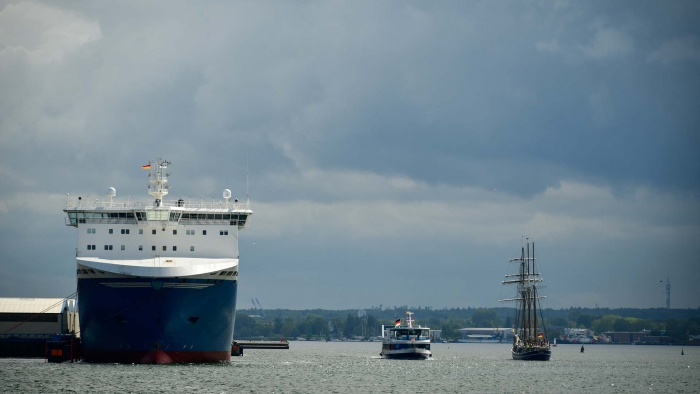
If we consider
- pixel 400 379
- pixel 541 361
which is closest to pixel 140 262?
pixel 400 379

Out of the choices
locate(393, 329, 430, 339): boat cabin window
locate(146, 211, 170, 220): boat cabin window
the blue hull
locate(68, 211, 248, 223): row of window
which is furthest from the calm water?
locate(393, 329, 430, 339): boat cabin window

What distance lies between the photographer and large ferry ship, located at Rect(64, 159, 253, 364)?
70.9m

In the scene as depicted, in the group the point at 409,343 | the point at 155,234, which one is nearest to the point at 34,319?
the point at 155,234

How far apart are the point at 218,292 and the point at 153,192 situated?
35.1 ft

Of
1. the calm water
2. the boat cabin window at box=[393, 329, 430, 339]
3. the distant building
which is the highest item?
the distant building

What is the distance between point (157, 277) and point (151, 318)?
9.29 ft

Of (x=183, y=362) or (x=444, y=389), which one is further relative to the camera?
(x=183, y=362)

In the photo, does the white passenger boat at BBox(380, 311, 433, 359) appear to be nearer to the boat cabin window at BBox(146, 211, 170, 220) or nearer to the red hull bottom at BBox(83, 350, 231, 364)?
the red hull bottom at BBox(83, 350, 231, 364)

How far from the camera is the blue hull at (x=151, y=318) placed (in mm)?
A: 70688

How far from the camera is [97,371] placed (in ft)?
226

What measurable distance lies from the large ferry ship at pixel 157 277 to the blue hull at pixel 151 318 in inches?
2.6

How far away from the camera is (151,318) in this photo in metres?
70.7

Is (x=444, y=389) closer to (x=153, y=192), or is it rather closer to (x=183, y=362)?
(x=183, y=362)

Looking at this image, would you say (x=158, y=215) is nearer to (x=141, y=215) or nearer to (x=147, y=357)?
Result: (x=141, y=215)
